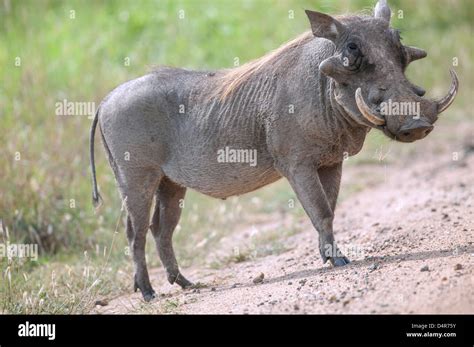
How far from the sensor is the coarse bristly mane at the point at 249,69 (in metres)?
6.29

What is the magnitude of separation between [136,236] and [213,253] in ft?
5.03

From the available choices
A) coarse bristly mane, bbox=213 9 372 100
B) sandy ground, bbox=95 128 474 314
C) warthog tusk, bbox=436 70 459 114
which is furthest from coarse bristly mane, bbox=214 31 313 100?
sandy ground, bbox=95 128 474 314

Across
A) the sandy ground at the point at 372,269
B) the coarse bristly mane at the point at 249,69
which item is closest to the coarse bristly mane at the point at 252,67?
the coarse bristly mane at the point at 249,69

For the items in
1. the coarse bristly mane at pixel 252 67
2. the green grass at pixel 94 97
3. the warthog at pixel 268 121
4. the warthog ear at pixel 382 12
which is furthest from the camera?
the green grass at pixel 94 97

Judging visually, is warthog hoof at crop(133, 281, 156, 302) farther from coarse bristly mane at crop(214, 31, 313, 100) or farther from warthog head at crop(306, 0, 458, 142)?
warthog head at crop(306, 0, 458, 142)

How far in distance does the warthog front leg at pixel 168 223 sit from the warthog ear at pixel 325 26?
5.72 feet

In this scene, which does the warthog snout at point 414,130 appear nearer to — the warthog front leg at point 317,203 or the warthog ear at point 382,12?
the warthog front leg at point 317,203

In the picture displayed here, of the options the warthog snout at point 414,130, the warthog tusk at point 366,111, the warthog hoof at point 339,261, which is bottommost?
the warthog hoof at point 339,261

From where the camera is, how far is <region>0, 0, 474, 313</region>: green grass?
24.3ft

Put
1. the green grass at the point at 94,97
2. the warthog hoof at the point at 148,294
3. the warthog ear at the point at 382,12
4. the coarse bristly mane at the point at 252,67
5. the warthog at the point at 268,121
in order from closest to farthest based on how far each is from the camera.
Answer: the warthog at the point at 268,121 < the warthog ear at the point at 382,12 < the coarse bristly mane at the point at 252,67 < the warthog hoof at the point at 148,294 < the green grass at the point at 94,97

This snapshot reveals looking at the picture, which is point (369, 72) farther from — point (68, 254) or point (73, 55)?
point (73, 55)

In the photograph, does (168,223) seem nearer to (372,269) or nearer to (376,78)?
(372,269)
